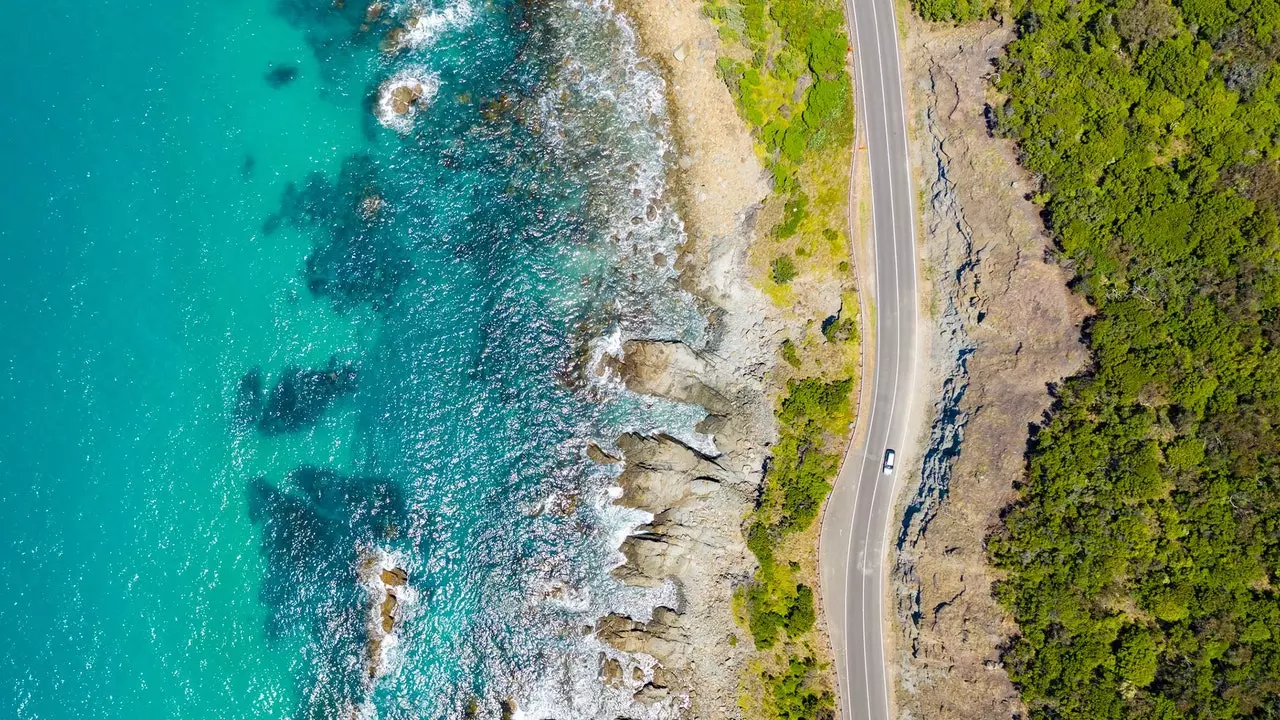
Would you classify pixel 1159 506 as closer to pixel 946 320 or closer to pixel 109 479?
pixel 946 320

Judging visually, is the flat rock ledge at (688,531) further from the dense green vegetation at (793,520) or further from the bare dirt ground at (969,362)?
the bare dirt ground at (969,362)

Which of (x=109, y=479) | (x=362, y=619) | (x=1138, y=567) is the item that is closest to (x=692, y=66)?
(x=1138, y=567)

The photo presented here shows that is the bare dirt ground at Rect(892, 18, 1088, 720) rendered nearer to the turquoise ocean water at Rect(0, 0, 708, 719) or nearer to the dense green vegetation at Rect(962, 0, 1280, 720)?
the dense green vegetation at Rect(962, 0, 1280, 720)

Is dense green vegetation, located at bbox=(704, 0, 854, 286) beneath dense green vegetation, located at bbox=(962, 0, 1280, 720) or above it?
above

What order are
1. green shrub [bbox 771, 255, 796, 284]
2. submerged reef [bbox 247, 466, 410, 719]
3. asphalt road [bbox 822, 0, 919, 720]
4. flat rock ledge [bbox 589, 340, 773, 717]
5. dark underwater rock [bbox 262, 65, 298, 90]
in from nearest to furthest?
asphalt road [bbox 822, 0, 919, 720] → flat rock ledge [bbox 589, 340, 773, 717] → green shrub [bbox 771, 255, 796, 284] → submerged reef [bbox 247, 466, 410, 719] → dark underwater rock [bbox 262, 65, 298, 90]

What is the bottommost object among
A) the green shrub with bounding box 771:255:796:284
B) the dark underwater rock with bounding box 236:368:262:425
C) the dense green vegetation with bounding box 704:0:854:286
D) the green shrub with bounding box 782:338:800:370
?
the dark underwater rock with bounding box 236:368:262:425

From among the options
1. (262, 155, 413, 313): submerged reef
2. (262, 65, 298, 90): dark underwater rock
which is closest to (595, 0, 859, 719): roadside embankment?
(262, 155, 413, 313): submerged reef

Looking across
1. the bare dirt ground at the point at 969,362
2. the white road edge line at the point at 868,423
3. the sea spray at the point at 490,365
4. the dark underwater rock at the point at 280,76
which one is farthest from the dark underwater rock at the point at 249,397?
the bare dirt ground at the point at 969,362
